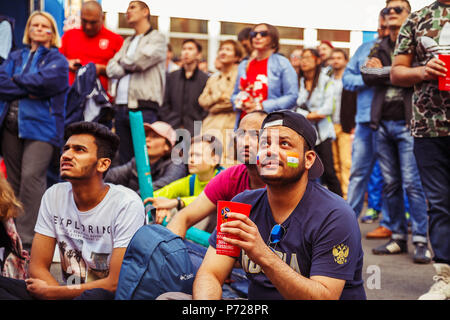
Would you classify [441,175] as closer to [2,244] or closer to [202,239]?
[202,239]

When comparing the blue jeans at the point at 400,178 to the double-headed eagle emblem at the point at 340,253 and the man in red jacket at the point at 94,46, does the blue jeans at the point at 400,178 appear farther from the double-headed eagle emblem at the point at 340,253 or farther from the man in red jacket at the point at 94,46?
the double-headed eagle emblem at the point at 340,253

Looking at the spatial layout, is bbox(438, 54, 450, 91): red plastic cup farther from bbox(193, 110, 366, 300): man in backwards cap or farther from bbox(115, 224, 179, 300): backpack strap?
bbox(115, 224, 179, 300): backpack strap

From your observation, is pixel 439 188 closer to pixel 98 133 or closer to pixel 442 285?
pixel 442 285

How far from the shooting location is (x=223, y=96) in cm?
570

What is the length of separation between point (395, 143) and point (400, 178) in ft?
1.01

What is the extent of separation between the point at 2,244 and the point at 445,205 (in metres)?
2.56

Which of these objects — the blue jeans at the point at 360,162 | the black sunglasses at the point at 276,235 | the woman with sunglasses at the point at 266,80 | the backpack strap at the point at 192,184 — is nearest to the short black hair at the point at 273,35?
the woman with sunglasses at the point at 266,80

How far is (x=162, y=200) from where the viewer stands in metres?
4.00

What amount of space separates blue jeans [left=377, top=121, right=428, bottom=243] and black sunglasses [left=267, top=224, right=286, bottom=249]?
9.35 ft

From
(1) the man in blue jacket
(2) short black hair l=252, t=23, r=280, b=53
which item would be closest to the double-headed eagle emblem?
(2) short black hair l=252, t=23, r=280, b=53

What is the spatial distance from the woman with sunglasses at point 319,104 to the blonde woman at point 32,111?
2.86 metres

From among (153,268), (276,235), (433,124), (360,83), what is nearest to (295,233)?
(276,235)

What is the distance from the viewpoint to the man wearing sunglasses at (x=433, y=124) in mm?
3514
